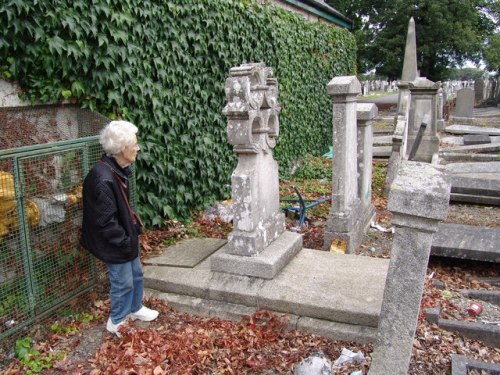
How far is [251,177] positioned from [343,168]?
1827 millimetres

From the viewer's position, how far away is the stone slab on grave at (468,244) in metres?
4.80

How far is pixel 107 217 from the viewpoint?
132 inches

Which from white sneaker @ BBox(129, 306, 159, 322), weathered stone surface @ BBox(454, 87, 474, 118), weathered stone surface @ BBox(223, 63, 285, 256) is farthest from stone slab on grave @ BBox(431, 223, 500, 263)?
weathered stone surface @ BBox(454, 87, 474, 118)

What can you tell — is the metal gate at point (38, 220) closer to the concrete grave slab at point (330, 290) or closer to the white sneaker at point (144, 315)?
the white sneaker at point (144, 315)

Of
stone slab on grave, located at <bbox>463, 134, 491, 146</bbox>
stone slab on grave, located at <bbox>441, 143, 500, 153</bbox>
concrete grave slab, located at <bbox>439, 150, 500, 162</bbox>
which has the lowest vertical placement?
concrete grave slab, located at <bbox>439, 150, 500, 162</bbox>

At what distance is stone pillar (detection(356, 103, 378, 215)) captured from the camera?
6.13 m

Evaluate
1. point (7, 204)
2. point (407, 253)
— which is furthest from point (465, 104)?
point (7, 204)

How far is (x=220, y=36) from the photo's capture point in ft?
22.3

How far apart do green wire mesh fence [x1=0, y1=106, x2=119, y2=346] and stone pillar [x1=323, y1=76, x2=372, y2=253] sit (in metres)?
2.83

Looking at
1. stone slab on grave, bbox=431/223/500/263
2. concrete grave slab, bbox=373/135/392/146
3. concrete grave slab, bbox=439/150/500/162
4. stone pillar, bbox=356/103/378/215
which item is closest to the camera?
stone slab on grave, bbox=431/223/500/263

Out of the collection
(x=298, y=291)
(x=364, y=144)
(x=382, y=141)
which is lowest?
(x=298, y=291)

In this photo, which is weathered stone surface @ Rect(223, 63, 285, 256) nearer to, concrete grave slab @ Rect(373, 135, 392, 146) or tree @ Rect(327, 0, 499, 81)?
concrete grave slab @ Rect(373, 135, 392, 146)

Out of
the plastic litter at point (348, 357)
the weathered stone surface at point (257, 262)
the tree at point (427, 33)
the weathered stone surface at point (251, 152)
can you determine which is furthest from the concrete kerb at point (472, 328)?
the tree at point (427, 33)

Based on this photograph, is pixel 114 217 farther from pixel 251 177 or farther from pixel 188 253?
pixel 188 253
